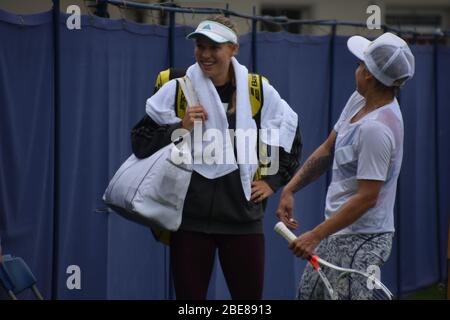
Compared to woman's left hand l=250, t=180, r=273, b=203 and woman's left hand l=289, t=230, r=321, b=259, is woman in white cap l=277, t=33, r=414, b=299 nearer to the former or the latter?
woman's left hand l=289, t=230, r=321, b=259

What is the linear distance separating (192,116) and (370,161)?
92 centimetres

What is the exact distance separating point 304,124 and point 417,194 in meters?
2.42

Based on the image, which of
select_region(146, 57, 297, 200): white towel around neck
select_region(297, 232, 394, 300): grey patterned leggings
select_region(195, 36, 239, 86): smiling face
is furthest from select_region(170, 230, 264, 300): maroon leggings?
select_region(195, 36, 239, 86): smiling face

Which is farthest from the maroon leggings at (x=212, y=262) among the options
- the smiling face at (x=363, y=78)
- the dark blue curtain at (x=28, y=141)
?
the dark blue curtain at (x=28, y=141)

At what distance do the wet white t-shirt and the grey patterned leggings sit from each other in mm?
42

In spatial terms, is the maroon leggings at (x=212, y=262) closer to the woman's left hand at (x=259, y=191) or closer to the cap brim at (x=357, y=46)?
the woman's left hand at (x=259, y=191)

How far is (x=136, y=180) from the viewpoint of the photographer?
5.06 m

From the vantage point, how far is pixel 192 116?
5117 millimetres

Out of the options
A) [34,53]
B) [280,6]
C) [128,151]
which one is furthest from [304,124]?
[280,6]

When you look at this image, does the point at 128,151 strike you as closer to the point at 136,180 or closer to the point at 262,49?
the point at 262,49

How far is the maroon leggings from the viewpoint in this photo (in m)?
5.14

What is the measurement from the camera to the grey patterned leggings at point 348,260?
4.78m

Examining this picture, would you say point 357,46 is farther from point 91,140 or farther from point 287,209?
point 91,140
